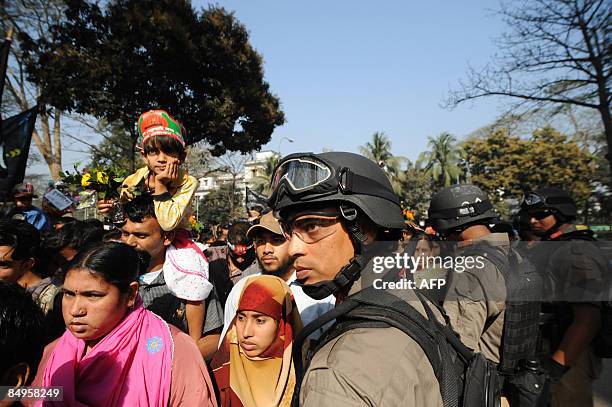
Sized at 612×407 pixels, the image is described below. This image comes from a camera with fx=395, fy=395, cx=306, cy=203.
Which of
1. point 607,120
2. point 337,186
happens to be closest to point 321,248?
point 337,186

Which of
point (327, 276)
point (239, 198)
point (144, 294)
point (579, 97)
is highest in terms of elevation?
point (239, 198)

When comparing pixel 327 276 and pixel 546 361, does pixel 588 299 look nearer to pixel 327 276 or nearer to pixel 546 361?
pixel 546 361

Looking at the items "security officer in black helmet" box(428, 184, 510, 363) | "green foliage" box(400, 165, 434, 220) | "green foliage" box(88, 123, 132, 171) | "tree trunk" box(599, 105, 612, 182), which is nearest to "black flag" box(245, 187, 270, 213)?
"security officer in black helmet" box(428, 184, 510, 363)

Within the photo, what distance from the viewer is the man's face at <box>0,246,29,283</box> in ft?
9.50

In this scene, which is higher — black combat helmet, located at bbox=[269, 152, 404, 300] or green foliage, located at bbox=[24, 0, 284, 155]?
green foliage, located at bbox=[24, 0, 284, 155]

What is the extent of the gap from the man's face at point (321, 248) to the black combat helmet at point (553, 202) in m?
3.15

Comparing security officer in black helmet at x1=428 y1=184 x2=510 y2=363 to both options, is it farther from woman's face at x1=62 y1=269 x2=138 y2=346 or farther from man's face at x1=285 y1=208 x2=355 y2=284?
woman's face at x1=62 y1=269 x2=138 y2=346

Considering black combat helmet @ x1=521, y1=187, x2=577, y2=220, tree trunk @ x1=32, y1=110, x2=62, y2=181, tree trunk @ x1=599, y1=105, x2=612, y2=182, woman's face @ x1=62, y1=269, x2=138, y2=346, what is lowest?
woman's face @ x1=62, y1=269, x2=138, y2=346

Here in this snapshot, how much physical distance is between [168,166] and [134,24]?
33.8 feet

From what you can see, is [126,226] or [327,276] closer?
[327,276]

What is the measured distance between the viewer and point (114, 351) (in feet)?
6.00

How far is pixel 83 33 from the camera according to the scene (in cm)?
1129

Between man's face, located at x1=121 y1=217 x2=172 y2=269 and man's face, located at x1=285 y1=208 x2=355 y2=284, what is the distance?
1269 millimetres

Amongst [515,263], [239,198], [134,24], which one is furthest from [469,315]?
[239,198]
